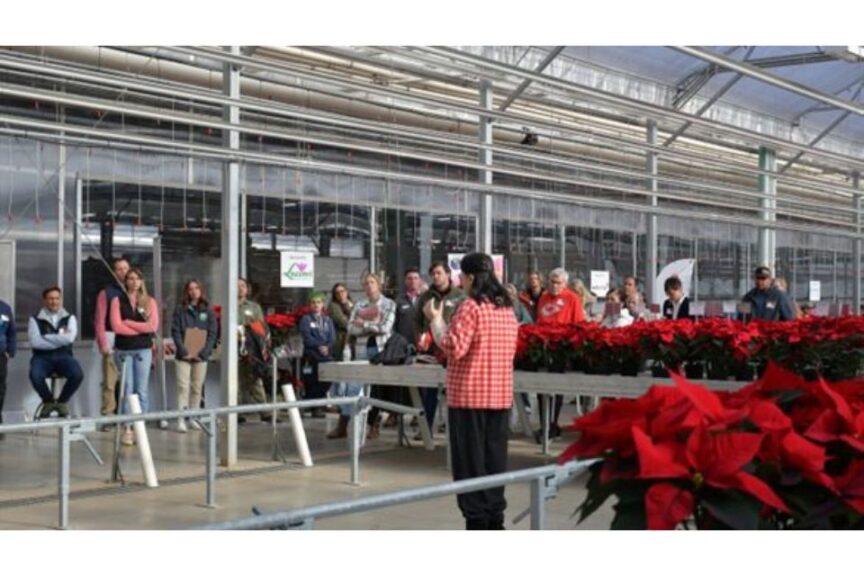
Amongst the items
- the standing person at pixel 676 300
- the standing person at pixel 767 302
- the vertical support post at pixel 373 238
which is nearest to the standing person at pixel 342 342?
the vertical support post at pixel 373 238

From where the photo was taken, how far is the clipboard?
12.1 m

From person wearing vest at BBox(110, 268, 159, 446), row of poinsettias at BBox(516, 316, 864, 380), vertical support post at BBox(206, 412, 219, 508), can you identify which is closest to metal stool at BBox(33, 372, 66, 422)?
person wearing vest at BBox(110, 268, 159, 446)

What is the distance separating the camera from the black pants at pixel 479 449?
6.14 meters

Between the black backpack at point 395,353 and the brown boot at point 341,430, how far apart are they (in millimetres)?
1615

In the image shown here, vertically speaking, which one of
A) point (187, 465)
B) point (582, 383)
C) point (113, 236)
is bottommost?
point (187, 465)

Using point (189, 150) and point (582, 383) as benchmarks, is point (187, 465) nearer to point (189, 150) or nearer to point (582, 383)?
point (189, 150)

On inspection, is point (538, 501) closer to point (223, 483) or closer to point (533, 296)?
point (223, 483)

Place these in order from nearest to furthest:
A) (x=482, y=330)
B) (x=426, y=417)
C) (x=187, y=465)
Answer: (x=482, y=330), (x=187, y=465), (x=426, y=417)

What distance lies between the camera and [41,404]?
1146 cm

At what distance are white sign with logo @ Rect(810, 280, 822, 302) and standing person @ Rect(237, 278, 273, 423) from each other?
14.7 m

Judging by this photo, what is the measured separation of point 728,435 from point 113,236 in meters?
11.1

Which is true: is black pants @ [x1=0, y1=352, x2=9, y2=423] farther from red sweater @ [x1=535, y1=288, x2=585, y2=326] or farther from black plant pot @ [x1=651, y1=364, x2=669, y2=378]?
black plant pot @ [x1=651, y1=364, x2=669, y2=378]
